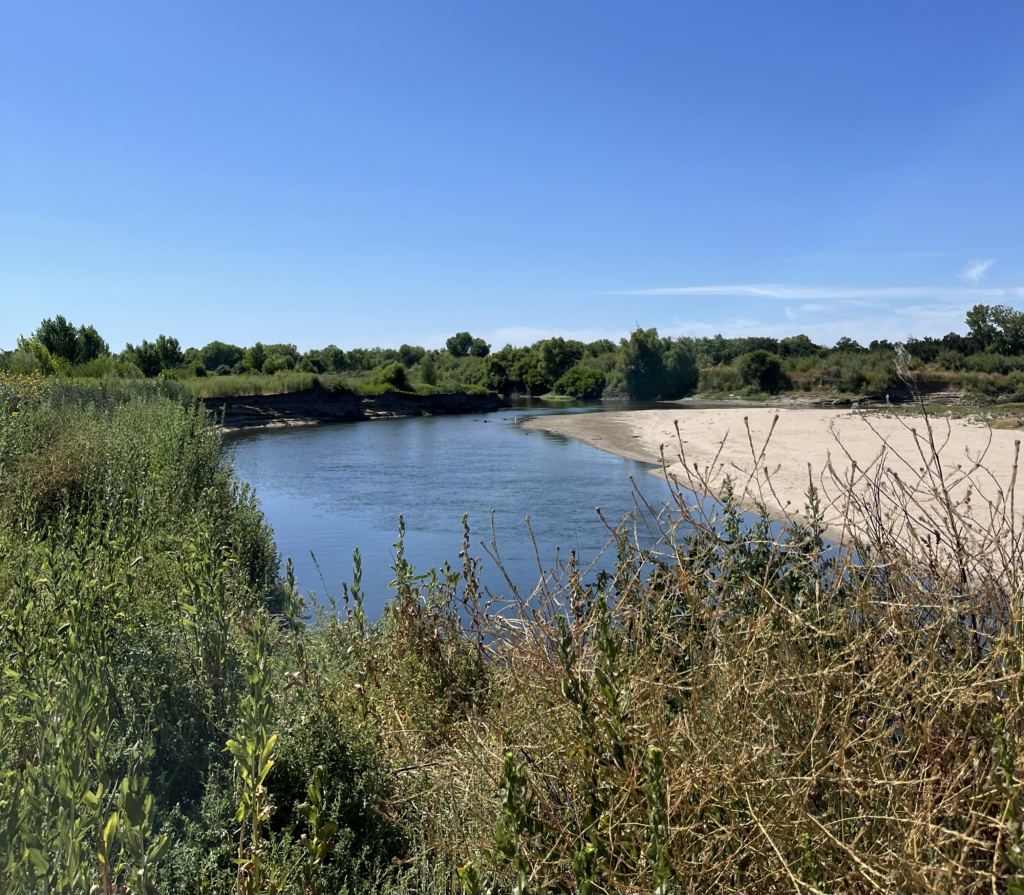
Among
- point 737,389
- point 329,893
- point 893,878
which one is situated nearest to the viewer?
point 893,878

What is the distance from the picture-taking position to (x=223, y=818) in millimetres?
2645

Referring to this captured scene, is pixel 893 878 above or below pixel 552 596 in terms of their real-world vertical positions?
below

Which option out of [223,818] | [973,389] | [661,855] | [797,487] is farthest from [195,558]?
[973,389]

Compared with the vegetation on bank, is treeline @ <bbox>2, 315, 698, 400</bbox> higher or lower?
higher

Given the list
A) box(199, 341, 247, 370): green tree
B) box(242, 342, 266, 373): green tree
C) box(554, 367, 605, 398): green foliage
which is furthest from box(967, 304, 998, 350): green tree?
box(199, 341, 247, 370): green tree

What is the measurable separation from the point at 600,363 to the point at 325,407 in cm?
3910

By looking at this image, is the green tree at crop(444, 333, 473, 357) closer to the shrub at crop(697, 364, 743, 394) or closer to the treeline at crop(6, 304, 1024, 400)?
the treeline at crop(6, 304, 1024, 400)

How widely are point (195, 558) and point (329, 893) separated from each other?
2885 mm

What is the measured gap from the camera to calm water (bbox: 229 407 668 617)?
11.3 metres

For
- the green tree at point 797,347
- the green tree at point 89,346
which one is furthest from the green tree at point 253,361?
the green tree at point 797,347

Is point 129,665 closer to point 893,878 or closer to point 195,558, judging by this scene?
point 195,558

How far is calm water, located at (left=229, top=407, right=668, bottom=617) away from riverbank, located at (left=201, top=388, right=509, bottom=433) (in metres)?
8.64

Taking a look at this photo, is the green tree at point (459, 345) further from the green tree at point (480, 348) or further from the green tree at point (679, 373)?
the green tree at point (679, 373)

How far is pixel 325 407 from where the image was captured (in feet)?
159
